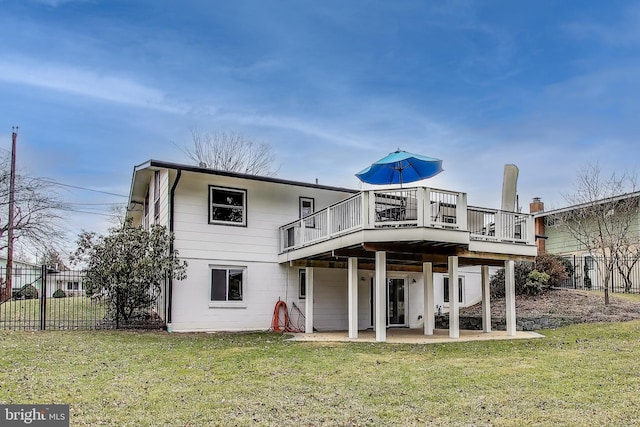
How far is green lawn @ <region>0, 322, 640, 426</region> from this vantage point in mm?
6230

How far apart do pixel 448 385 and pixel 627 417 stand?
242 cm

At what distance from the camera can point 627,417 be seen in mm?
6125

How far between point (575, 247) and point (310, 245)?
57.7ft

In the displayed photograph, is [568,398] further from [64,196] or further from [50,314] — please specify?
[64,196]

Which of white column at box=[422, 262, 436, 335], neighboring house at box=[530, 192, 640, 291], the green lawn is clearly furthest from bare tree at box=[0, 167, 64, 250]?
neighboring house at box=[530, 192, 640, 291]

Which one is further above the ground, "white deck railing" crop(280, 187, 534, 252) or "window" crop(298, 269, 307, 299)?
"white deck railing" crop(280, 187, 534, 252)

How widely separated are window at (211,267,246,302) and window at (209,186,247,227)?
153 centimetres

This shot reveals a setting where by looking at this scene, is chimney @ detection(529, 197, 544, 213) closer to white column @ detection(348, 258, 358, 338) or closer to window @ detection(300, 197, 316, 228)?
window @ detection(300, 197, 316, 228)

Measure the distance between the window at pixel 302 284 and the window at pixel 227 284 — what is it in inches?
82.2

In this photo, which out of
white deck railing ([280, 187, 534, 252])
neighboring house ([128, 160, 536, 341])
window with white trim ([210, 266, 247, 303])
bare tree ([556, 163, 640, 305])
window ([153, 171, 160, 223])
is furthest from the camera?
bare tree ([556, 163, 640, 305])

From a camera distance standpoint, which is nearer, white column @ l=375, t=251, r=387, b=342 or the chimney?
white column @ l=375, t=251, r=387, b=342

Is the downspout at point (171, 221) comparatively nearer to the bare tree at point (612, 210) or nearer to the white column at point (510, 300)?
the white column at point (510, 300)

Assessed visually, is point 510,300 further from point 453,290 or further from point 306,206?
point 306,206

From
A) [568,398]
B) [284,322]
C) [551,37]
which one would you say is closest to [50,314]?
[284,322]
